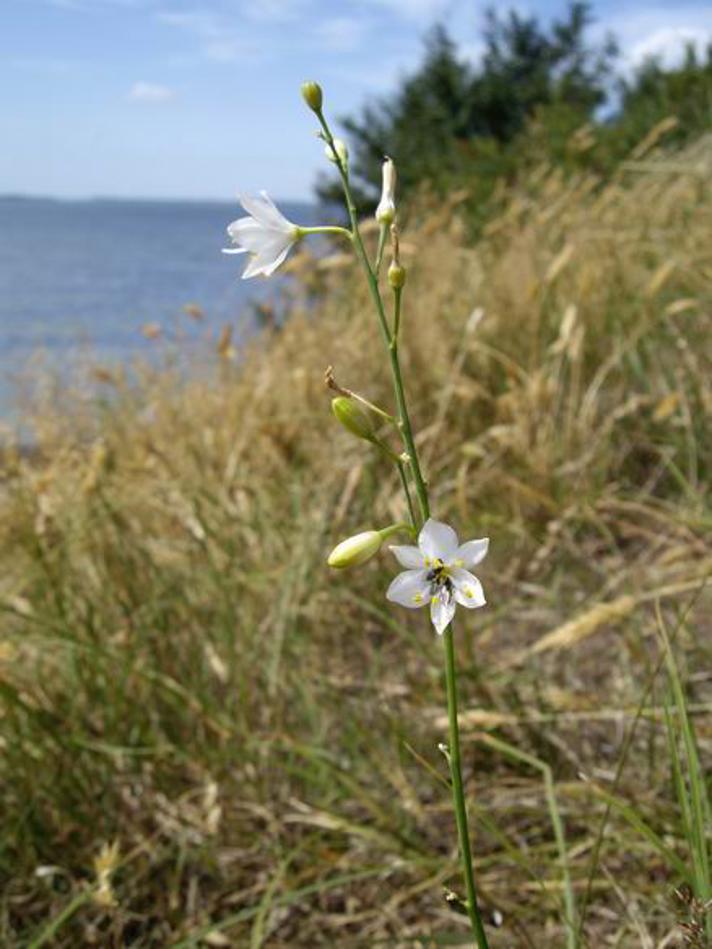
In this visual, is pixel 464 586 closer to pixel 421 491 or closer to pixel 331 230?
pixel 421 491

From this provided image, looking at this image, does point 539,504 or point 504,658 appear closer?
Result: point 504,658

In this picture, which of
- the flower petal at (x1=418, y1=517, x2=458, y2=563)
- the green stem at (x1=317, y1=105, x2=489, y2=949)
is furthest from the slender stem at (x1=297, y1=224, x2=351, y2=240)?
the flower petal at (x1=418, y1=517, x2=458, y2=563)

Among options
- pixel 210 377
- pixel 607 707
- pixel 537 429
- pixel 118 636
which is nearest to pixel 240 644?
pixel 118 636

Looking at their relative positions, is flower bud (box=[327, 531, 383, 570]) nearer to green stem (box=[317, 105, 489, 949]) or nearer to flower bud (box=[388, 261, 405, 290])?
green stem (box=[317, 105, 489, 949])

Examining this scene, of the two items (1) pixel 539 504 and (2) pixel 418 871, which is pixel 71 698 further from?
(1) pixel 539 504

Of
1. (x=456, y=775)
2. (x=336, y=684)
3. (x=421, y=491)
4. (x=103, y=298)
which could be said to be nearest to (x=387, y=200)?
(x=421, y=491)

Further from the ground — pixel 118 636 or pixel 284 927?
pixel 118 636

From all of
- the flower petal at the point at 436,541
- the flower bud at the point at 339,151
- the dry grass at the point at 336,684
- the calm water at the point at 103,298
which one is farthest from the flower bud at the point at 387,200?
the calm water at the point at 103,298
